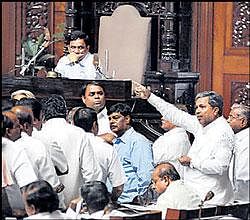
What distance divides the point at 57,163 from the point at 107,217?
0.46 metres

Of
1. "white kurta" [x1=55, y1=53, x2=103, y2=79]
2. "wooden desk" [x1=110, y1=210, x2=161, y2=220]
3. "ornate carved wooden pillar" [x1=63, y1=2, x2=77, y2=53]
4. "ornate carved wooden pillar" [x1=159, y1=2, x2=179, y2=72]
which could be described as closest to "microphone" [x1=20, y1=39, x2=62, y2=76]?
"ornate carved wooden pillar" [x1=63, y1=2, x2=77, y2=53]

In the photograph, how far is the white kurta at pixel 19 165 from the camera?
3740 millimetres

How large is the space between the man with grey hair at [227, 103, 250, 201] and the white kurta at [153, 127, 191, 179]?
11.8 inches

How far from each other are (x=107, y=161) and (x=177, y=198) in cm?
38

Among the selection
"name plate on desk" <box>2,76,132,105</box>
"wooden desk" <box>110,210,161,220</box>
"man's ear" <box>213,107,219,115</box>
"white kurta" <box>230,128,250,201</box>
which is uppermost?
"name plate on desk" <box>2,76,132,105</box>

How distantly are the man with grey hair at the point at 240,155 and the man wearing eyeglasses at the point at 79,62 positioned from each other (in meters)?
0.94

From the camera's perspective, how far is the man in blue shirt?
181 inches

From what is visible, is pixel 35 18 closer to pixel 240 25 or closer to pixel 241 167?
pixel 240 25

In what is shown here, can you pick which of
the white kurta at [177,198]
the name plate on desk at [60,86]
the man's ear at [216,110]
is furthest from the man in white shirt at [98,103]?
the white kurta at [177,198]

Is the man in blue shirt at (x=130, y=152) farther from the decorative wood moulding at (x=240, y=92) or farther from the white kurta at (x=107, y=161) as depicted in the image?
the decorative wood moulding at (x=240, y=92)

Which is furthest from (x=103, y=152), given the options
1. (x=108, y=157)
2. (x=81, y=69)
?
(x=81, y=69)

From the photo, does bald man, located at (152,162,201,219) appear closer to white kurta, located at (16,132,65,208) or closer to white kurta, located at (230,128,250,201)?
white kurta, located at (230,128,250,201)

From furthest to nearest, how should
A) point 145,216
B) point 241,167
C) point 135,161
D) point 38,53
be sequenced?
point 38,53 → point 135,161 → point 241,167 → point 145,216

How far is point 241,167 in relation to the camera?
4.12 meters
